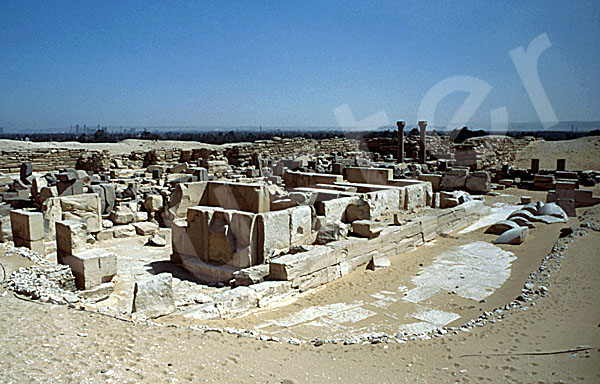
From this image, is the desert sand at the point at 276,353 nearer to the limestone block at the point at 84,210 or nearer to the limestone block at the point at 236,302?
the limestone block at the point at 236,302

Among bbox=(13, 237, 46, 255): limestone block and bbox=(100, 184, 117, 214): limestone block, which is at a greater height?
bbox=(100, 184, 117, 214): limestone block

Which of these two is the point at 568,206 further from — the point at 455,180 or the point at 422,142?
the point at 422,142

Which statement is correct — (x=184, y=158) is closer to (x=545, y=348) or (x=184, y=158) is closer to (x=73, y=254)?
(x=73, y=254)

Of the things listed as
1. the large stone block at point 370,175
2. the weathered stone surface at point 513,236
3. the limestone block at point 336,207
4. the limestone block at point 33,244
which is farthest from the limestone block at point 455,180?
the limestone block at point 33,244

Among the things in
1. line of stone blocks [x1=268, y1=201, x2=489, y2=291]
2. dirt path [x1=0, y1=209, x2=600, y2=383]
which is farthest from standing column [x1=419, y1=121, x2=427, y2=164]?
dirt path [x1=0, y1=209, x2=600, y2=383]

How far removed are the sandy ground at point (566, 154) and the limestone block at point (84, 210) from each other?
85.7 ft

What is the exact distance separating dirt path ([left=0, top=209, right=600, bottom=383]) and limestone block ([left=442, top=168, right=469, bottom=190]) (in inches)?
530

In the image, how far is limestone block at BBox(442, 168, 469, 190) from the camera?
17641 millimetres

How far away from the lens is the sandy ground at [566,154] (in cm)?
2653

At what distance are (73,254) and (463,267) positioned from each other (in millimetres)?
6987

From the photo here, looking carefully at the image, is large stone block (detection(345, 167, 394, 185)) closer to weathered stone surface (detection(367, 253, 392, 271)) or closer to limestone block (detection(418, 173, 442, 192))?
limestone block (detection(418, 173, 442, 192))

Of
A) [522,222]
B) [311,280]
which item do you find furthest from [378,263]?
[522,222]

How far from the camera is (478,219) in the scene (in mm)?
11953

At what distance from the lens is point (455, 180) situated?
58.4 feet
